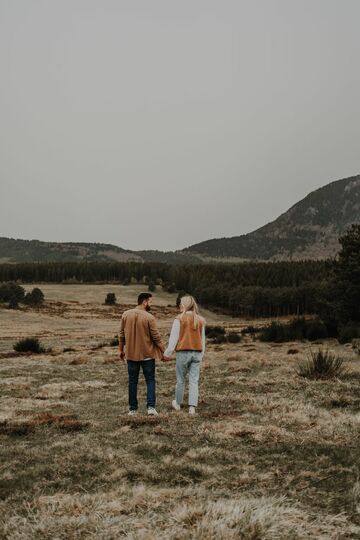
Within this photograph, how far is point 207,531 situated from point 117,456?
304 centimetres

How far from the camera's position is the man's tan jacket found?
10109 mm

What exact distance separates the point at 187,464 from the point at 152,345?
390cm

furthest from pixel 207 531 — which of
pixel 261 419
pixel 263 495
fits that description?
pixel 261 419

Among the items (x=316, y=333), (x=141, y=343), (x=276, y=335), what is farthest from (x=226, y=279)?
(x=141, y=343)

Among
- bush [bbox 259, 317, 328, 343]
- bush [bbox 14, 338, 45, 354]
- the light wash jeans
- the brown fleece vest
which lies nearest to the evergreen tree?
bush [bbox 259, 317, 328, 343]

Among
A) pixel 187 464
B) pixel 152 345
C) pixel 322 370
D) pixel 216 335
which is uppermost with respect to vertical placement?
pixel 152 345

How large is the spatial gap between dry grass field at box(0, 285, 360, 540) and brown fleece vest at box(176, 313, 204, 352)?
1476 mm

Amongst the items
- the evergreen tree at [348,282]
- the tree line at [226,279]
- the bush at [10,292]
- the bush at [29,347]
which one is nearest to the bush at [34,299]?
the bush at [10,292]

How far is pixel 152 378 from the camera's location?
10375 mm

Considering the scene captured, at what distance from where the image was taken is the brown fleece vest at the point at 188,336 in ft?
34.2

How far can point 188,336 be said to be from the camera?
10.4 metres

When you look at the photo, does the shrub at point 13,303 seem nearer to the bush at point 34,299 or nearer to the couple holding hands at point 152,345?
the bush at point 34,299

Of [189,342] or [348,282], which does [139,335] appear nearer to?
[189,342]

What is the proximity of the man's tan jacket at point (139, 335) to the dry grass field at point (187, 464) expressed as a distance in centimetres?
133
